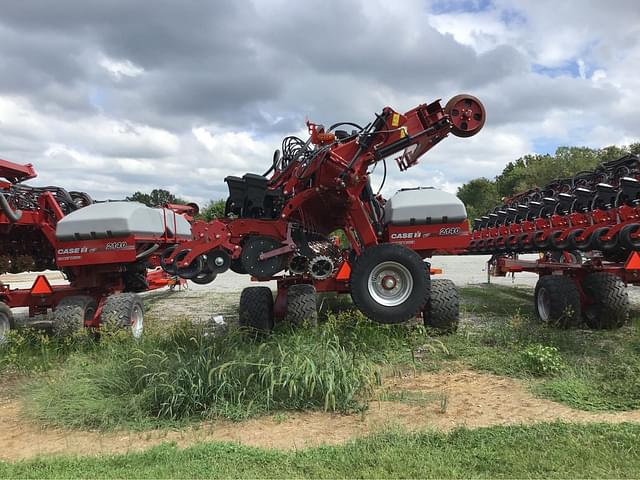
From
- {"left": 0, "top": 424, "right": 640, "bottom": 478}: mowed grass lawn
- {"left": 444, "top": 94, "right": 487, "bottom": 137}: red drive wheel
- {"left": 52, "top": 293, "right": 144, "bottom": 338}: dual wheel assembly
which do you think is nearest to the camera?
{"left": 0, "top": 424, "right": 640, "bottom": 478}: mowed grass lawn

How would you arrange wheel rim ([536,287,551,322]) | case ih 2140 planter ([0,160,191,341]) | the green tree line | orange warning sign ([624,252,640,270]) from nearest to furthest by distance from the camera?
1. case ih 2140 planter ([0,160,191,341])
2. orange warning sign ([624,252,640,270])
3. wheel rim ([536,287,551,322])
4. the green tree line

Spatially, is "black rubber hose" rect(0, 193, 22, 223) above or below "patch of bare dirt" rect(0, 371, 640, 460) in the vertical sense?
above

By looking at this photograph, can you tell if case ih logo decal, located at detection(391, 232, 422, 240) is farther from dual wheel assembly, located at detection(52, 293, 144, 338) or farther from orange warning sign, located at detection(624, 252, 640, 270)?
dual wheel assembly, located at detection(52, 293, 144, 338)

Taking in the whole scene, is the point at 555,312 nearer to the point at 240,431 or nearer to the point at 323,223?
the point at 323,223

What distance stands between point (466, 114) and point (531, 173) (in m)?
48.8

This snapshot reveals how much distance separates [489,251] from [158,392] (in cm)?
1128

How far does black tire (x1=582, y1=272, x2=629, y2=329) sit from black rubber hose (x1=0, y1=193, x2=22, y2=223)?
27.5 ft

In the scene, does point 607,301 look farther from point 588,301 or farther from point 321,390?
point 321,390

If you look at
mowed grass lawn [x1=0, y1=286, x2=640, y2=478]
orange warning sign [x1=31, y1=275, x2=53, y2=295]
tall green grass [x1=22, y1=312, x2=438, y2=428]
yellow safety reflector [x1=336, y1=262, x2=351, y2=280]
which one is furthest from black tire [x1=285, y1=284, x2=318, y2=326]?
orange warning sign [x1=31, y1=275, x2=53, y2=295]

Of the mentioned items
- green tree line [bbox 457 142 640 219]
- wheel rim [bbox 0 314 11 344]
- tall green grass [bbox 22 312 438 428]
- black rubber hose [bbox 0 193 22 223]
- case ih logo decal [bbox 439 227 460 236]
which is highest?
green tree line [bbox 457 142 640 219]

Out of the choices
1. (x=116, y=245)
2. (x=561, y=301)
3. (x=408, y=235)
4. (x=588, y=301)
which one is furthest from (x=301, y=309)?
(x=588, y=301)

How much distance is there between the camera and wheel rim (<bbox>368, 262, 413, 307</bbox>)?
5.49 m

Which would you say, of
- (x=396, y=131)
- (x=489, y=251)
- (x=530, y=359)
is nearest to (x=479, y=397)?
(x=530, y=359)

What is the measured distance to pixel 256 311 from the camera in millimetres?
7293
